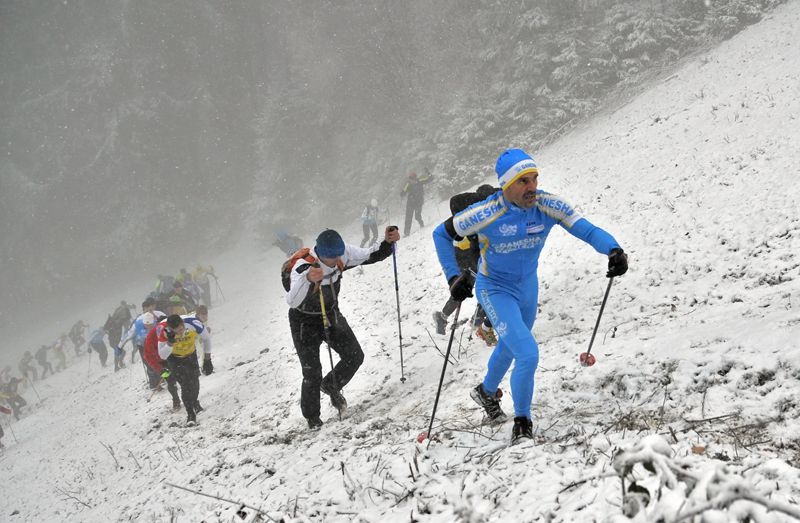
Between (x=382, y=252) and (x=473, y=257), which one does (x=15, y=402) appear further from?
(x=473, y=257)

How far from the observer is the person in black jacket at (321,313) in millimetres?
6723

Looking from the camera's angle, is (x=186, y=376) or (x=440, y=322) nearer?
(x=440, y=322)

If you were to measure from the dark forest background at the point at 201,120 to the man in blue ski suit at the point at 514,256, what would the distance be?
22731mm

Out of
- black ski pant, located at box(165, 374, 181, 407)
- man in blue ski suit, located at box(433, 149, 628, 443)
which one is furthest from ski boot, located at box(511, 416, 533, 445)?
black ski pant, located at box(165, 374, 181, 407)

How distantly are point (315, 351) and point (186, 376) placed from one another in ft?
14.8

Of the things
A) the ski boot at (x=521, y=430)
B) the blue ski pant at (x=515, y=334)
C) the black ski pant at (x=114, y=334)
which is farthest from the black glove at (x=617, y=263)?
the black ski pant at (x=114, y=334)

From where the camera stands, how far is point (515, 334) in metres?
4.45

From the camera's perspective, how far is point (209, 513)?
497 centimetres

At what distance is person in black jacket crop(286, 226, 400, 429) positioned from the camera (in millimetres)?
6723

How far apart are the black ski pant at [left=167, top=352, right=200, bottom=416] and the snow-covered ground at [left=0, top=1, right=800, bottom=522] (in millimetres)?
465

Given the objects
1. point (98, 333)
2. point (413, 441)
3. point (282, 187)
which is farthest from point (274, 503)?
point (282, 187)

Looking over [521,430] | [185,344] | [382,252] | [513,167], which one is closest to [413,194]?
[185,344]

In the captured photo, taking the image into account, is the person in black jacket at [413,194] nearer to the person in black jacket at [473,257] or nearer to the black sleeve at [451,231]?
the person in black jacket at [473,257]

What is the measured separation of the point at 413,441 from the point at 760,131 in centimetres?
1186
